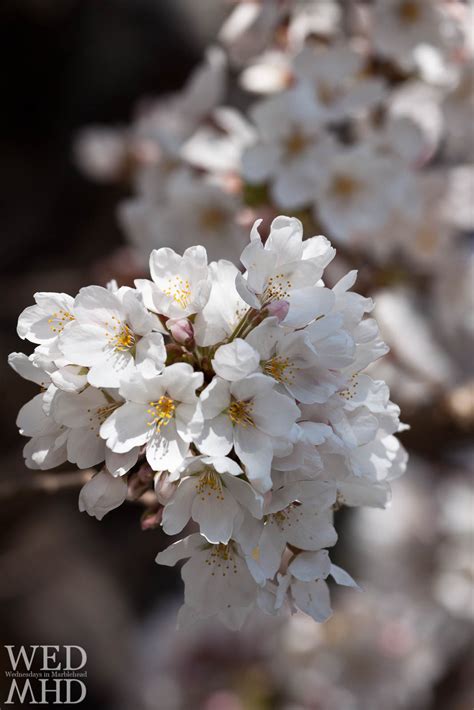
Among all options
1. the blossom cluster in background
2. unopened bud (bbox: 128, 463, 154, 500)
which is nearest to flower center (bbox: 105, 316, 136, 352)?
unopened bud (bbox: 128, 463, 154, 500)

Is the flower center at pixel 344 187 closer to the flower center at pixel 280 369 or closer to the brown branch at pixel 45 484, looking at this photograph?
the brown branch at pixel 45 484

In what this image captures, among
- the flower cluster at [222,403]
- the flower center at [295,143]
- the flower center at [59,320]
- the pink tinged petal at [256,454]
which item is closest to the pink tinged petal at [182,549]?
the flower cluster at [222,403]

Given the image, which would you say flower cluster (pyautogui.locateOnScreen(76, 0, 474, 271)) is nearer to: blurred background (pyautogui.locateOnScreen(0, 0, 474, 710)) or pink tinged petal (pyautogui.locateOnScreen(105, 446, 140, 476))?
blurred background (pyautogui.locateOnScreen(0, 0, 474, 710))

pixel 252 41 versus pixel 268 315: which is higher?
pixel 252 41

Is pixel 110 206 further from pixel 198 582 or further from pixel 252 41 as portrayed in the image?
pixel 198 582

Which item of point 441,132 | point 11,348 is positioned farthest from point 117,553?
point 441,132

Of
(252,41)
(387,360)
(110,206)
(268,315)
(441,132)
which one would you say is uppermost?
(252,41)
